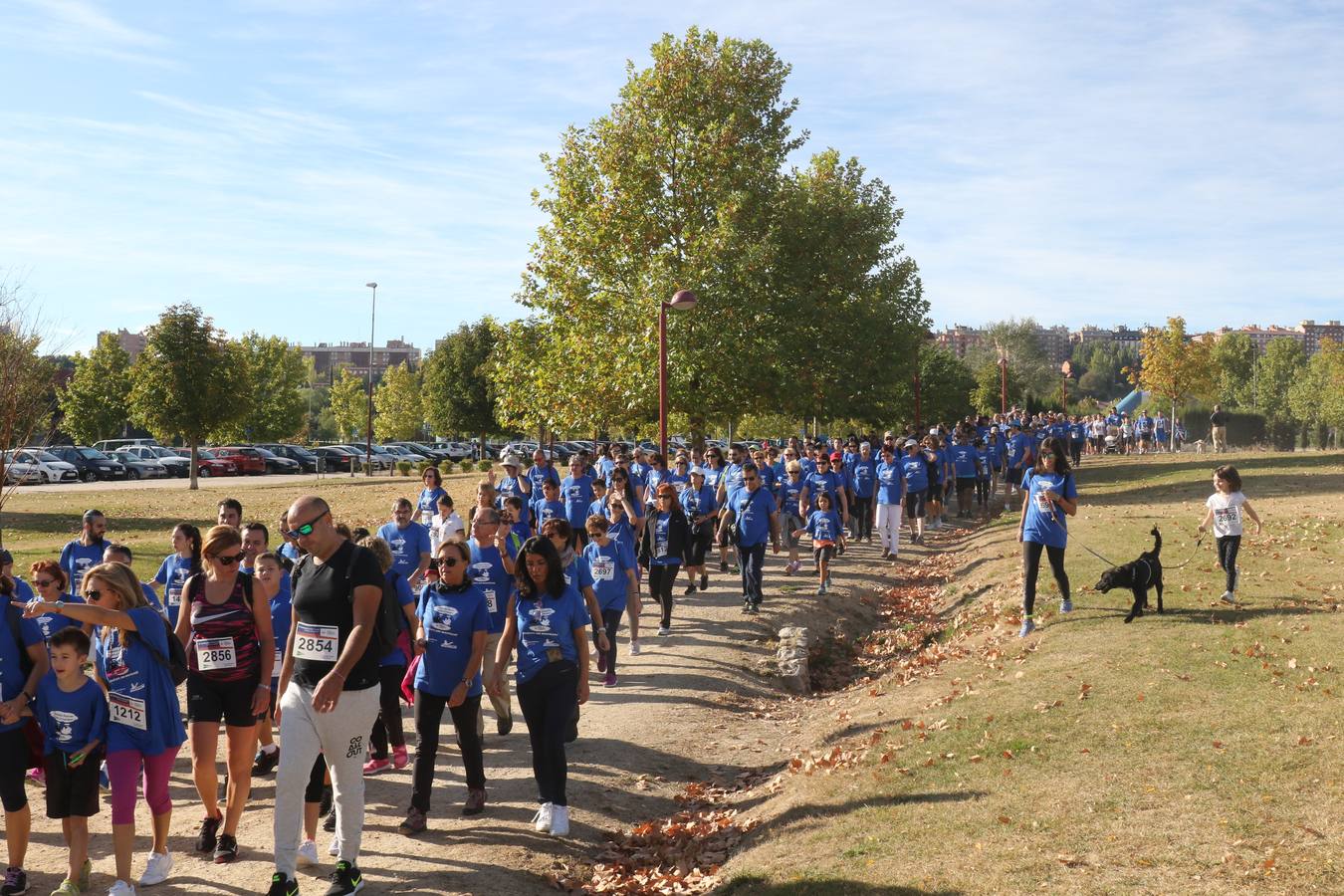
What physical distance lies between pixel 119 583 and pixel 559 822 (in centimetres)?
305

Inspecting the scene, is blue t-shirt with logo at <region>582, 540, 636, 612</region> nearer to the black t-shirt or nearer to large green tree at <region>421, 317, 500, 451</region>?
the black t-shirt

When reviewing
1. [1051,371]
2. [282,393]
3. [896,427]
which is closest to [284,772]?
[896,427]

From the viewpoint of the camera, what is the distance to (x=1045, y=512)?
11.8 meters

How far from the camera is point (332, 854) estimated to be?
6781mm

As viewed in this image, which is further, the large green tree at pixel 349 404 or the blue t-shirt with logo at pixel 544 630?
the large green tree at pixel 349 404

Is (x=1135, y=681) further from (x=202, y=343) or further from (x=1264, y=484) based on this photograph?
(x=202, y=343)

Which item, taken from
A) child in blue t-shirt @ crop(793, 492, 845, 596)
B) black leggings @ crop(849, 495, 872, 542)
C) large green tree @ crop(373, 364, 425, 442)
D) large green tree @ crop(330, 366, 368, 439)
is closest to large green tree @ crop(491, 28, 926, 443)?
black leggings @ crop(849, 495, 872, 542)

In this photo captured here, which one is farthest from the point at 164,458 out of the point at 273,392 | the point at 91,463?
the point at 273,392

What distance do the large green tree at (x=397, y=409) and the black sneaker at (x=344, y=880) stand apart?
79290mm

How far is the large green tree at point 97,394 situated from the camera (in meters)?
70.6

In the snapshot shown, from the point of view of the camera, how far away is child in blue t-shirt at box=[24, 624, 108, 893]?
20.5 ft

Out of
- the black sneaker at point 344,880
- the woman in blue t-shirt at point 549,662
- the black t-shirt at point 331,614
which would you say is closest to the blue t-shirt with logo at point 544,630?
the woman in blue t-shirt at point 549,662

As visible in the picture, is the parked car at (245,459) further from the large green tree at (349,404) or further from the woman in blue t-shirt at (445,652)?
the woman in blue t-shirt at (445,652)

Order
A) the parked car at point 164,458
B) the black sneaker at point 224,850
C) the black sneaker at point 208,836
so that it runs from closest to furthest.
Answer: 1. the black sneaker at point 224,850
2. the black sneaker at point 208,836
3. the parked car at point 164,458
